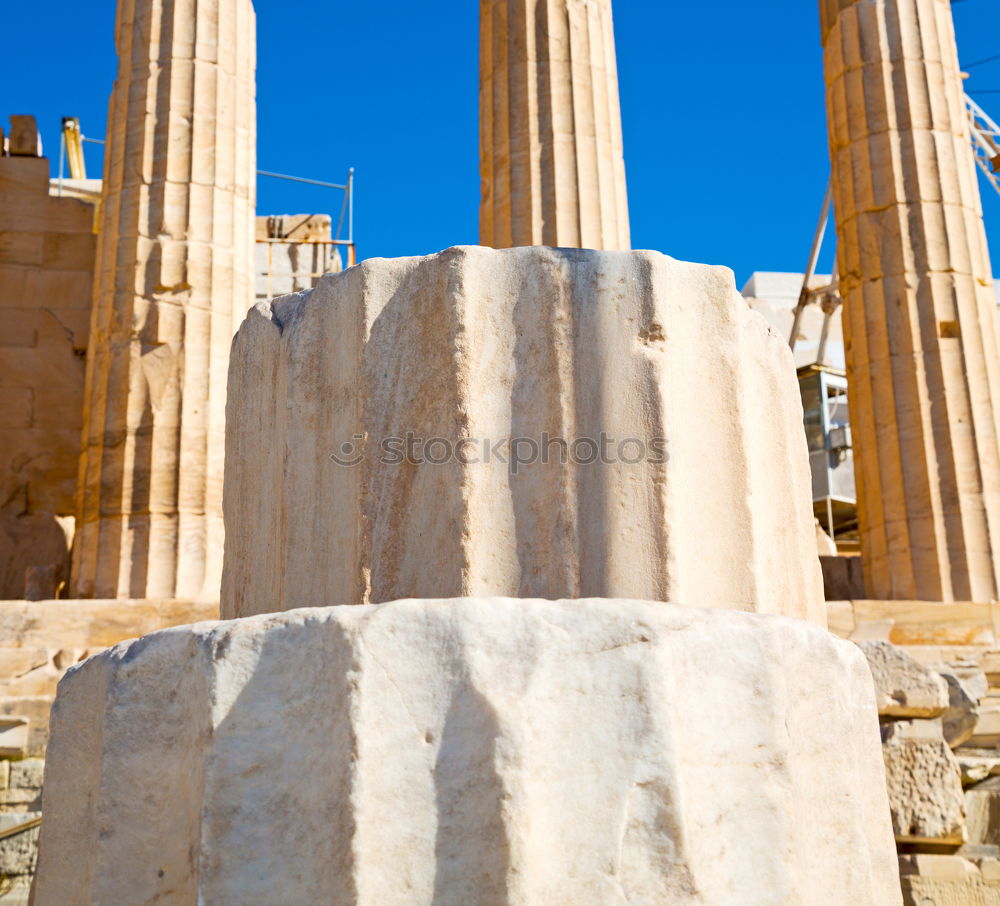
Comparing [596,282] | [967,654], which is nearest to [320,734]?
[596,282]

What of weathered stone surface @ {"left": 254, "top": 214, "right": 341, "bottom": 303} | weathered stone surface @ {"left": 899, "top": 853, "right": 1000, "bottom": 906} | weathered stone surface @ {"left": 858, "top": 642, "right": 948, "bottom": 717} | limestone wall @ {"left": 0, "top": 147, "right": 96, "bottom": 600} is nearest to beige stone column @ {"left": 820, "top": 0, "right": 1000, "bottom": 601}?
weathered stone surface @ {"left": 858, "top": 642, "right": 948, "bottom": 717}

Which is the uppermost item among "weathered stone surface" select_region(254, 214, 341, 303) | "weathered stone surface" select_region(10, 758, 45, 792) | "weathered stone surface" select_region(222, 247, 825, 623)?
"weathered stone surface" select_region(254, 214, 341, 303)

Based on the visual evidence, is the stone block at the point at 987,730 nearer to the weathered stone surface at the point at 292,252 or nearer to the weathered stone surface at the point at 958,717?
the weathered stone surface at the point at 958,717

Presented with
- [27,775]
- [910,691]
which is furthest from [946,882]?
[27,775]

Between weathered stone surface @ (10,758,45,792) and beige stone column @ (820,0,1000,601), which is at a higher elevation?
beige stone column @ (820,0,1000,601)

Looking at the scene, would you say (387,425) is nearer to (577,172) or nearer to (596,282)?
(596,282)

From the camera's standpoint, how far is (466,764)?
257 centimetres

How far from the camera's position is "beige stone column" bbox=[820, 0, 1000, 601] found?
10.7 metres

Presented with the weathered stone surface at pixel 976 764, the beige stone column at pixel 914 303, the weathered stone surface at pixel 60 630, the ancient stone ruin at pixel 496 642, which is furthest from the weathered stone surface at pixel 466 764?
the beige stone column at pixel 914 303

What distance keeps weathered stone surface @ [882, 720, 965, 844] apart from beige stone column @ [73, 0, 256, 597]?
17.4ft

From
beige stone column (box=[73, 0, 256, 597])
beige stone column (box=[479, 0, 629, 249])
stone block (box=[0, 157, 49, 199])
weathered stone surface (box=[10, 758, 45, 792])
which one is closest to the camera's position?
weathered stone surface (box=[10, 758, 45, 792])

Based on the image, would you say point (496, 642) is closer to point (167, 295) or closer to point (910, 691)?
point (910, 691)

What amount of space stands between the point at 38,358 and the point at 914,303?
837 cm

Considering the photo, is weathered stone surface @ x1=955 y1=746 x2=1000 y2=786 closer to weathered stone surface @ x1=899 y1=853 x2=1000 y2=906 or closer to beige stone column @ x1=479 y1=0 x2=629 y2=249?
weathered stone surface @ x1=899 y1=853 x2=1000 y2=906
